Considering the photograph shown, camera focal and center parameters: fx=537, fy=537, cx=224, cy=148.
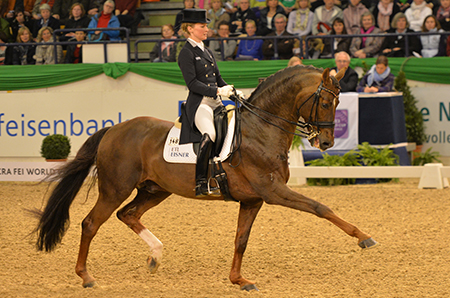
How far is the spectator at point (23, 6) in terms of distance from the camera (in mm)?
15668

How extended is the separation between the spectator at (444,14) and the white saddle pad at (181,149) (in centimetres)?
846

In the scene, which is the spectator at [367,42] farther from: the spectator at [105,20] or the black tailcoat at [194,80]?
the black tailcoat at [194,80]

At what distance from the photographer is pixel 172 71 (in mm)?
12266

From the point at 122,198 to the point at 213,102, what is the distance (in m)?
1.24

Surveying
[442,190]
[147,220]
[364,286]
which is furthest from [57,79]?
[364,286]

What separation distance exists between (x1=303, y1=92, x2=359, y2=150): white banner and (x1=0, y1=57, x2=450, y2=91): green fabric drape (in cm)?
142

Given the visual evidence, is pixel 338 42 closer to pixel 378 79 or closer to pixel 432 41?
pixel 378 79

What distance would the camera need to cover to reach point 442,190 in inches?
346

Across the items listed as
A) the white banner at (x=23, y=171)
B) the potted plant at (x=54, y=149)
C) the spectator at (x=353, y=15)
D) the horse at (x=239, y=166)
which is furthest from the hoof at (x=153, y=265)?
the spectator at (x=353, y=15)

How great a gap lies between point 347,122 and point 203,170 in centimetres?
606

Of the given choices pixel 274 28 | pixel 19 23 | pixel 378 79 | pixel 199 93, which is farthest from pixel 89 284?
pixel 19 23

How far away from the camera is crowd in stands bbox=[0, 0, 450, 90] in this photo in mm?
11477

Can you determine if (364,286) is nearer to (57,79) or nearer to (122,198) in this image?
(122,198)

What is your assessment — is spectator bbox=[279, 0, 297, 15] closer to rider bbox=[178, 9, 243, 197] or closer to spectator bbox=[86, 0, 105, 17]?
spectator bbox=[86, 0, 105, 17]
